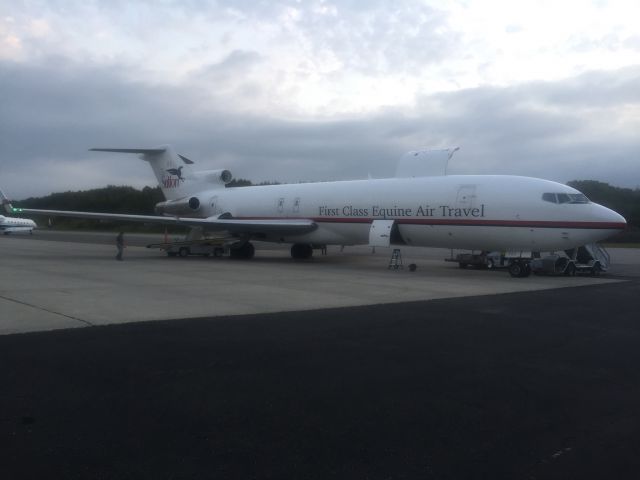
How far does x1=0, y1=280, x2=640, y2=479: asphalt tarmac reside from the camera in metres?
4.75

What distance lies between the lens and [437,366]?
794 centimetres

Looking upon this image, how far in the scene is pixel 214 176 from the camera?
3422cm

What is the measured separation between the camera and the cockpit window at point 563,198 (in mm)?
20906

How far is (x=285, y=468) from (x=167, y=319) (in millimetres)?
6870

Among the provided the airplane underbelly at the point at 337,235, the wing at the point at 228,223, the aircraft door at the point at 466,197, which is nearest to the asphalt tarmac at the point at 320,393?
the aircraft door at the point at 466,197

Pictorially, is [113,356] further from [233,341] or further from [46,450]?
[46,450]

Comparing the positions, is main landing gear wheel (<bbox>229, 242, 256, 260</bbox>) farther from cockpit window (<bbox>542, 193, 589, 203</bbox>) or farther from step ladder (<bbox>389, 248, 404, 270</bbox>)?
cockpit window (<bbox>542, 193, 589, 203</bbox>)

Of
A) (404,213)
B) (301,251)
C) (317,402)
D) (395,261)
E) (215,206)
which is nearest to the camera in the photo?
(317,402)

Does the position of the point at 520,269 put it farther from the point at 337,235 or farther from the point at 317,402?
the point at 317,402

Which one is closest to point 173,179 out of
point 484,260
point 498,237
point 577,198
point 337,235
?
point 337,235

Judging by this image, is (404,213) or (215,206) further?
(215,206)

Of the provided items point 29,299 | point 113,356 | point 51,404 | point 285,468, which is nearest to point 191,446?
point 285,468

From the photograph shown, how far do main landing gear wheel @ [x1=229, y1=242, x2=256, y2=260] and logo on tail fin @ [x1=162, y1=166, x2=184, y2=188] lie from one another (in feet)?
20.3

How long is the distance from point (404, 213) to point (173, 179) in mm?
15545
